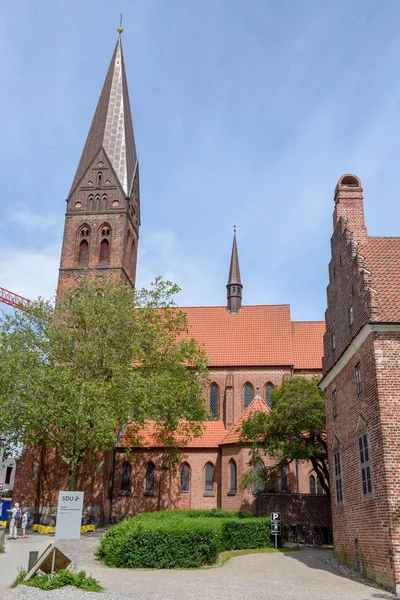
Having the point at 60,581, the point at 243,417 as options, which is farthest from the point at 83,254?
the point at 60,581

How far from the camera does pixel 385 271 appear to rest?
17.2 meters

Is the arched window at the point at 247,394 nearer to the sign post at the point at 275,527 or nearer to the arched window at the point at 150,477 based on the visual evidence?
the arched window at the point at 150,477

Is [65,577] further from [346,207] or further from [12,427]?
[12,427]

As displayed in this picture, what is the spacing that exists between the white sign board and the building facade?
758cm

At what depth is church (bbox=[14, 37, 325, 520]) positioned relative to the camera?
3431 centimetres

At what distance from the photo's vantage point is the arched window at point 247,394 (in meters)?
39.5

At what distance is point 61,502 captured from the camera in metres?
12.9

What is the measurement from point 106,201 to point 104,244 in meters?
3.54

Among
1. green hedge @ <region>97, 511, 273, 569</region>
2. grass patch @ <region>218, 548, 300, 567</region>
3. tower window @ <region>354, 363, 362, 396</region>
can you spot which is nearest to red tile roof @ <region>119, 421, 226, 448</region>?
grass patch @ <region>218, 548, 300, 567</region>

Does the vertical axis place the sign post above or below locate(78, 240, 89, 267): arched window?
below

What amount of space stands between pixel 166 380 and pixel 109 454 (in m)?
10.1

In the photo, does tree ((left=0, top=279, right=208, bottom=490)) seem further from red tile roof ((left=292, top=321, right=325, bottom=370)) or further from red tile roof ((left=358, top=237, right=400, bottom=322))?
red tile roof ((left=358, top=237, right=400, bottom=322))

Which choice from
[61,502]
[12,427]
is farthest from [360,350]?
[12,427]

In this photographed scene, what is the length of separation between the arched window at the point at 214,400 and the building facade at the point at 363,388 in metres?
19.1
